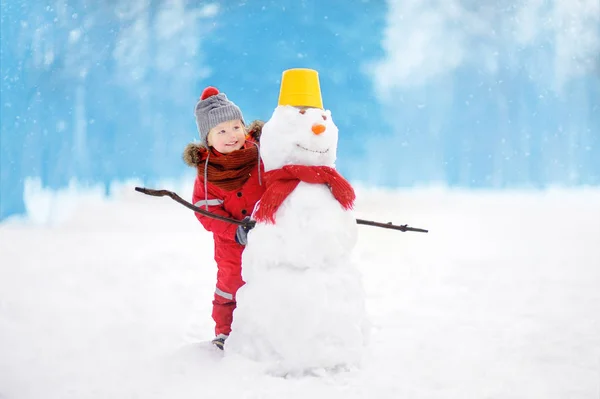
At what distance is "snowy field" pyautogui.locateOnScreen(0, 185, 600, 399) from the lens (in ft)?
4.82

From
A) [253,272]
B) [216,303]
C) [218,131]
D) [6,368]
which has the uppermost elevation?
[218,131]

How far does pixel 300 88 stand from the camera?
157 cm

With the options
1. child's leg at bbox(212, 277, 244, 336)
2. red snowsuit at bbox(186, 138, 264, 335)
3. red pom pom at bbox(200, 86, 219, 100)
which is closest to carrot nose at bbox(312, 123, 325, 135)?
red snowsuit at bbox(186, 138, 264, 335)

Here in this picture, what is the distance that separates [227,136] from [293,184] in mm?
299

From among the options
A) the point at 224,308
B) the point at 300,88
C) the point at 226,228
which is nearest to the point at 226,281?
the point at 224,308

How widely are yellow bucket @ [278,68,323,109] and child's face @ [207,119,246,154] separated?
189 mm

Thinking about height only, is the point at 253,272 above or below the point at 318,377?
above

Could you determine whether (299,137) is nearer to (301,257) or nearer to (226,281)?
(301,257)

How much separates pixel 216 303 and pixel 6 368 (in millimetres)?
633

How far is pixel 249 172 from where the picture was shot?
1.70m

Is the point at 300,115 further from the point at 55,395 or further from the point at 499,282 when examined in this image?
the point at 499,282

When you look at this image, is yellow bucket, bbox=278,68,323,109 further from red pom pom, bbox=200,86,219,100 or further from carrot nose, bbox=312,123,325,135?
red pom pom, bbox=200,86,219,100

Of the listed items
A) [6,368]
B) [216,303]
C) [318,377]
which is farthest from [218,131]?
[6,368]

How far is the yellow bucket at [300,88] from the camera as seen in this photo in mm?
1564
